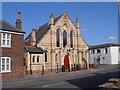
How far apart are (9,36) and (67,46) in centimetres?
1377

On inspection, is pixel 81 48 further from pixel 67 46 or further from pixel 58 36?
pixel 58 36

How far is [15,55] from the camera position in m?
22.1

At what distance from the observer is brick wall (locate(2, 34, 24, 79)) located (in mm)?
21117

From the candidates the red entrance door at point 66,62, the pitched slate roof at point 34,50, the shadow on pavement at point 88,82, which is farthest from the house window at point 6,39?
the red entrance door at point 66,62

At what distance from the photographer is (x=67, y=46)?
3259cm

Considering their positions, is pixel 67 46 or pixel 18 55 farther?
pixel 67 46

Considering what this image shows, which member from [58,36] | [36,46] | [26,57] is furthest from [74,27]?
[26,57]

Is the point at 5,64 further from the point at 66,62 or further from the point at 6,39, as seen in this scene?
the point at 66,62

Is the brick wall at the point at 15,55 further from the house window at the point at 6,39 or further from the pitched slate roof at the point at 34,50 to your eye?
the pitched slate roof at the point at 34,50

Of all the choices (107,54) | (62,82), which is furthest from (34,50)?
(107,54)

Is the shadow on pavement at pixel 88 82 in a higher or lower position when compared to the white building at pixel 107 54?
lower

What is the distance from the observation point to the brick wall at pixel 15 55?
69.3ft

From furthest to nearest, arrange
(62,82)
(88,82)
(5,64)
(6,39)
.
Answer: (6,39)
(5,64)
(62,82)
(88,82)

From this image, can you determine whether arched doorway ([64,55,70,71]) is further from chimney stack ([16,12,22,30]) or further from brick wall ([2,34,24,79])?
chimney stack ([16,12,22,30])
